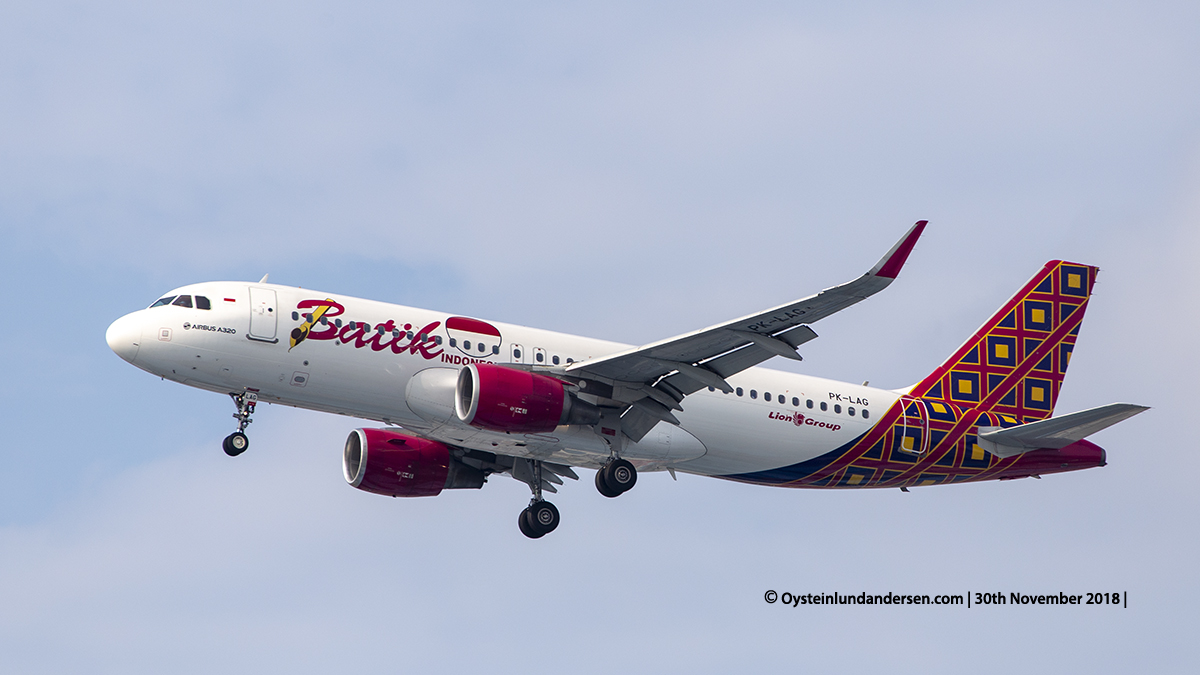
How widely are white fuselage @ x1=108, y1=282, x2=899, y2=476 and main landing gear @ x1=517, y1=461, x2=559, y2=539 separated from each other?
2101mm

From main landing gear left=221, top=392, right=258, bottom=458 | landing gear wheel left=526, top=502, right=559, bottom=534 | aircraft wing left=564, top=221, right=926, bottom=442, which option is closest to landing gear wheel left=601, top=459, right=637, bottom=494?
aircraft wing left=564, top=221, right=926, bottom=442

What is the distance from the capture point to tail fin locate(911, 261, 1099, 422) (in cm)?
4103

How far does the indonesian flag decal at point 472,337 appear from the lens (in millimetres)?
34750

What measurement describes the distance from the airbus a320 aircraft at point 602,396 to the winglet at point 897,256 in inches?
1.9

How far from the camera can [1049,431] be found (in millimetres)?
38250

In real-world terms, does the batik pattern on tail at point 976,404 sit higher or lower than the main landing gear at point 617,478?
higher

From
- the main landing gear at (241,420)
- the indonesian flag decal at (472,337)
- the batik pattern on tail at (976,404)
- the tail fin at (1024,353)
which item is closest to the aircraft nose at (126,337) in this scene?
the main landing gear at (241,420)

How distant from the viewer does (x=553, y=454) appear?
3638 cm

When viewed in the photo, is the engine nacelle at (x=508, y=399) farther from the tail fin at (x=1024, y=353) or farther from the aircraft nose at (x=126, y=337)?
the tail fin at (x=1024, y=353)

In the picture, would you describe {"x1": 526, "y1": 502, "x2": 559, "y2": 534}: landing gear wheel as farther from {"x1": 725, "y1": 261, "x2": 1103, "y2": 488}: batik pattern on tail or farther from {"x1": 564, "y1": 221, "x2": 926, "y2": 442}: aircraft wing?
{"x1": 725, "y1": 261, "x2": 1103, "y2": 488}: batik pattern on tail

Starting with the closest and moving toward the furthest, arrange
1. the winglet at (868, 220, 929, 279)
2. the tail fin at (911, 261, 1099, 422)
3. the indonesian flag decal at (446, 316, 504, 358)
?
the winglet at (868, 220, 929, 279) < the indonesian flag decal at (446, 316, 504, 358) < the tail fin at (911, 261, 1099, 422)

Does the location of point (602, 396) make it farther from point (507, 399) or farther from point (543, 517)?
point (543, 517)

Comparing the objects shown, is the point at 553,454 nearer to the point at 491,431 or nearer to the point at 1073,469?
the point at 491,431

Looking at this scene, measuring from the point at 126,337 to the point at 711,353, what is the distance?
13757mm
